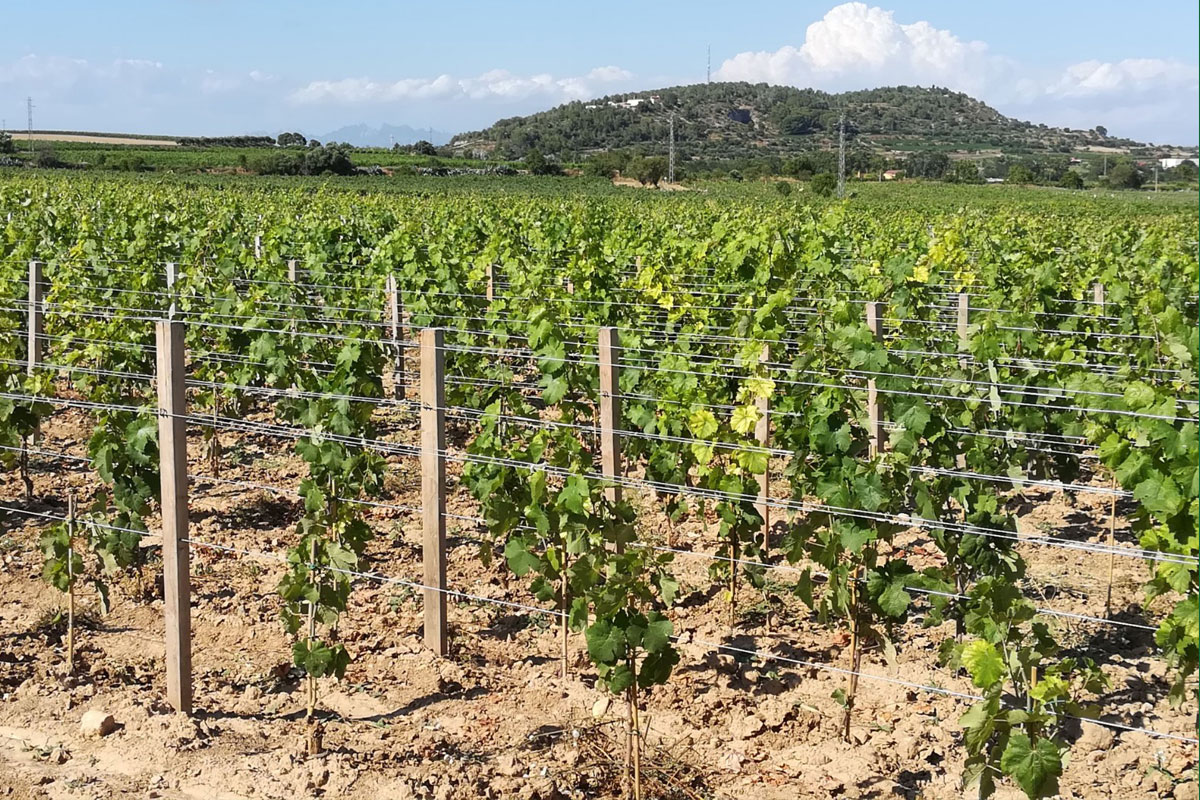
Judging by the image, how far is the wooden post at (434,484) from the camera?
5027 millimetres

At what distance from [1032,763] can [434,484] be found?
2838mm

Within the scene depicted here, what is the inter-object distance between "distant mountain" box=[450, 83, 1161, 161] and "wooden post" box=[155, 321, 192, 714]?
117m

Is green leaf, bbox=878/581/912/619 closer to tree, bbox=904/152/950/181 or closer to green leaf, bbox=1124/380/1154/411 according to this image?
green leaf, bbox=1124/380/1154/411

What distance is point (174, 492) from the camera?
15.4ft

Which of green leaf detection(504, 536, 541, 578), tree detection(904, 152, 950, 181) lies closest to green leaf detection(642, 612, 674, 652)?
green leaf detection(504, 536, 541, 578)

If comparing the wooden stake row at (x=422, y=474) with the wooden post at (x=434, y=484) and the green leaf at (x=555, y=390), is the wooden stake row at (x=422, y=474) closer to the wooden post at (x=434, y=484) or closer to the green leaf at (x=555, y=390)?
the wooden post at (x=434, y=484)

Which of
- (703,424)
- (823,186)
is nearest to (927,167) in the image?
(823,186)

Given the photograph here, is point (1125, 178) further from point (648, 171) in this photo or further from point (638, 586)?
point (638, 586)

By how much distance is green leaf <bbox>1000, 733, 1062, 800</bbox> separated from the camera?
125 inches

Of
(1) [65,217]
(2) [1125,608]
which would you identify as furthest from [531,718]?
(1) [65,217]

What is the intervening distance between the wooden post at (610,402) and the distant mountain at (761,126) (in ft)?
380

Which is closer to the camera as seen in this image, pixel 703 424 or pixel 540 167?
pixel 703 424

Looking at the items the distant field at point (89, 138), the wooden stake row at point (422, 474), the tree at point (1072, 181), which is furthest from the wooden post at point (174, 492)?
the distant field at point (89, 138)

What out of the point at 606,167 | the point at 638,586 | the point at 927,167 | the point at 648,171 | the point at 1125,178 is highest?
the point at 927,167
